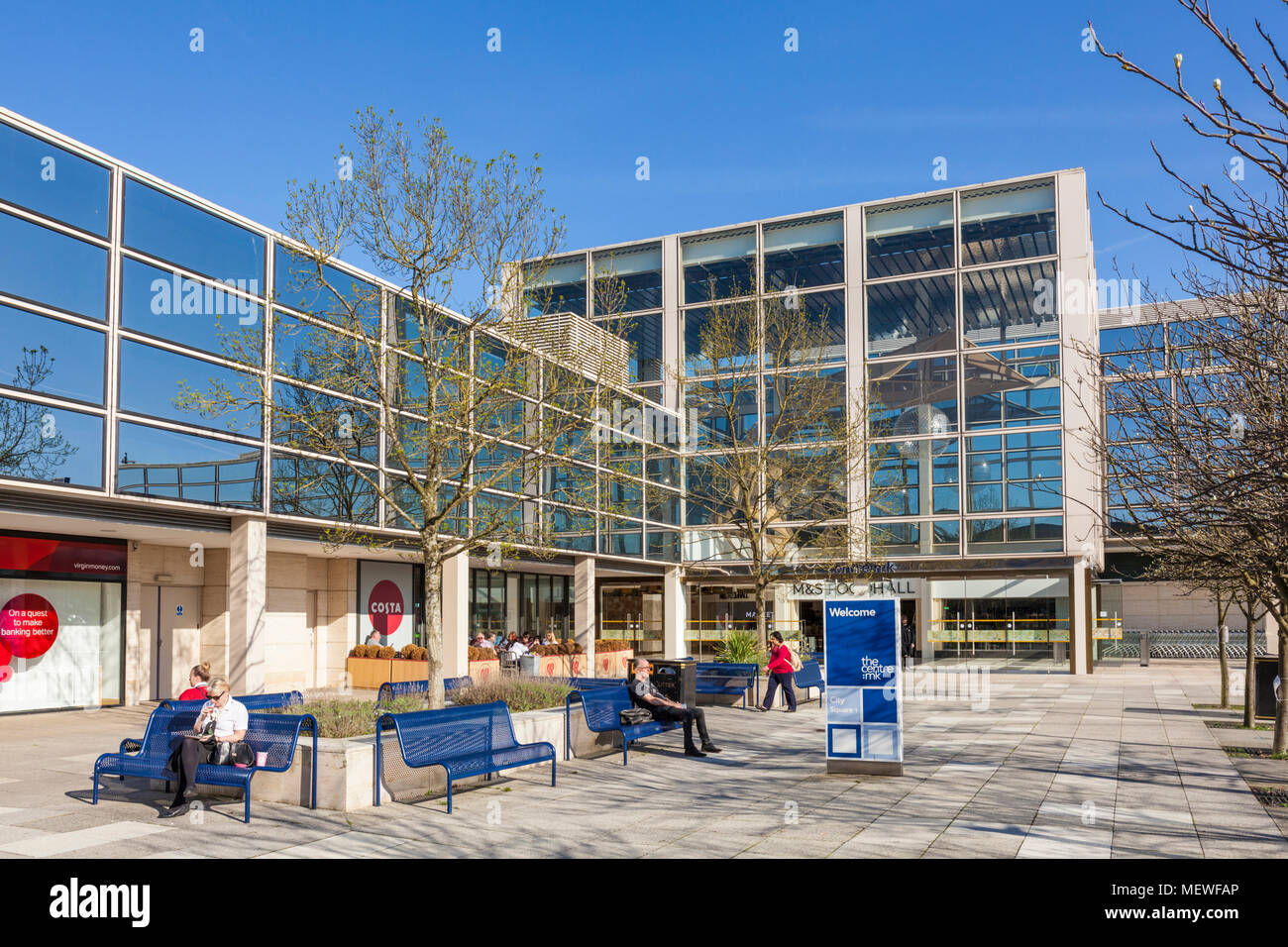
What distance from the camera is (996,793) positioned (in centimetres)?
1098

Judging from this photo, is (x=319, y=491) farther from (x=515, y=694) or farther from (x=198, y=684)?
(x=515, y=694)

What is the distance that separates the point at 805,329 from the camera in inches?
1097

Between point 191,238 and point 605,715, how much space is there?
41.3 feet

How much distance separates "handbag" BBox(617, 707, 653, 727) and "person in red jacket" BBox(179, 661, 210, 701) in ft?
16.9

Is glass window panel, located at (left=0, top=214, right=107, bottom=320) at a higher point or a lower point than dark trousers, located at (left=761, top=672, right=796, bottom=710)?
higher

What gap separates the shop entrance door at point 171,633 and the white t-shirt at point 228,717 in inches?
519

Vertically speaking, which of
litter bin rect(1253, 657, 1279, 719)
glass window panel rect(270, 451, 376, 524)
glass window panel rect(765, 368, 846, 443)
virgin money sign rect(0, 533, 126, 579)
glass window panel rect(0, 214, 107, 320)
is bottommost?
litter bin rect(1253, 657, 1279, 719)

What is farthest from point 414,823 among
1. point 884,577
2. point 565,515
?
point 884,577

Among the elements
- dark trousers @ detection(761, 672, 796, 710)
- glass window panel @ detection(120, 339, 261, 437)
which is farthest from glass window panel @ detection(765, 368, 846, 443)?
glass window panel @ detection(120, 339, 261, 437)

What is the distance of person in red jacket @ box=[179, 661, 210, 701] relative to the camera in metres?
12.7

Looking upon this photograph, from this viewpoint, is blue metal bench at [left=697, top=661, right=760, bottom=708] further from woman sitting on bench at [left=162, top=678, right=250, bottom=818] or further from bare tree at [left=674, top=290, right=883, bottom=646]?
woman sitting on bench at [left=162, top=678, right=250, bottom=818]

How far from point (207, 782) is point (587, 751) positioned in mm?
5247

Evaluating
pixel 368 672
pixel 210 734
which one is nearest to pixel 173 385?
pixel 368 672

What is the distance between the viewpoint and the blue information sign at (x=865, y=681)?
12.1m
